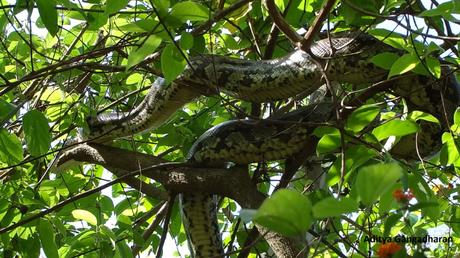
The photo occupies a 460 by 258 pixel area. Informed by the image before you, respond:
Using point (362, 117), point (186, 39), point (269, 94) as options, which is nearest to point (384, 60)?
point (362, 117)

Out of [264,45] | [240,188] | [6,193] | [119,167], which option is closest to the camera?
[240,188]

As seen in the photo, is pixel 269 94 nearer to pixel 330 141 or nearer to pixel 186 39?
pixel 330 141

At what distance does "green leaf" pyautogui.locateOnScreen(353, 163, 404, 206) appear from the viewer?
3.31 ft

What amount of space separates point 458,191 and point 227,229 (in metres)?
2.00

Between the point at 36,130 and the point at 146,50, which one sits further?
the point at 36,130

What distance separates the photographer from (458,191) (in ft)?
7.68

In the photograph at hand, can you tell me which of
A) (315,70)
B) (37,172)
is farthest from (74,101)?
(315,70)

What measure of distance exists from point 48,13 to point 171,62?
427 millimetres

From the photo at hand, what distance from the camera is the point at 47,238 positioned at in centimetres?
253

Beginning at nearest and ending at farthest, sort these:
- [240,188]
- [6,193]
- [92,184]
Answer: [240,188] < [6,193] < [92,184]

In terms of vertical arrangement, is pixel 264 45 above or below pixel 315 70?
above

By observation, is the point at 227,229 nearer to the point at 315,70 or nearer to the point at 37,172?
the point at 37,172

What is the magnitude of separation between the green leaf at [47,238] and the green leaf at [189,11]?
1257mm

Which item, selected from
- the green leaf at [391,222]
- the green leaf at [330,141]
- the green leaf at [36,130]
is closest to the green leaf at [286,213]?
the green leaf at [391,222]
